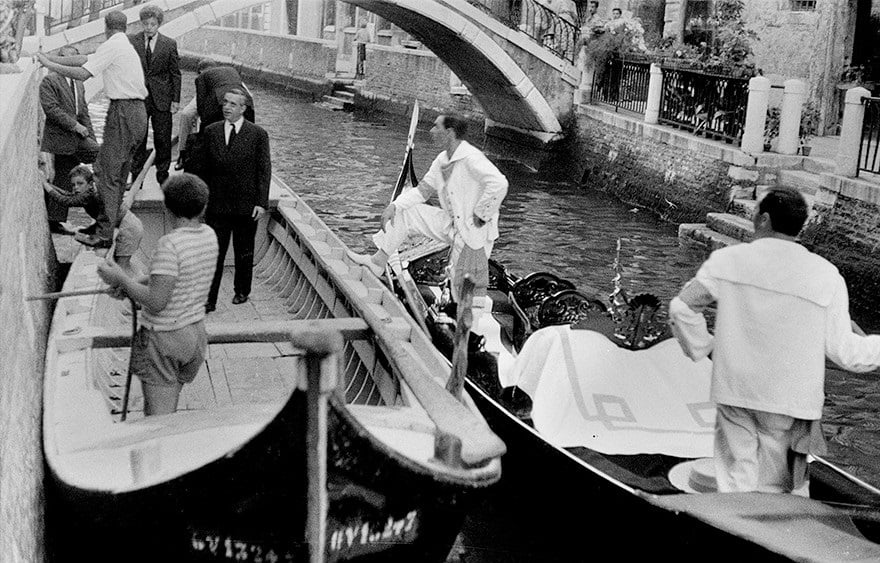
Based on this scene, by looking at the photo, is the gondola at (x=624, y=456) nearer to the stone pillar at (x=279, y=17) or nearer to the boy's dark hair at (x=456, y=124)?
the boy's dark hair at (x=456, y=124)

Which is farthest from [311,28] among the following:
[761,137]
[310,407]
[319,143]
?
[310,407]

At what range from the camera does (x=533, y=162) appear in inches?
517

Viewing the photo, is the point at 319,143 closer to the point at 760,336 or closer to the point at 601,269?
the point at 601,269

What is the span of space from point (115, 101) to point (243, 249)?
1118 millimetres

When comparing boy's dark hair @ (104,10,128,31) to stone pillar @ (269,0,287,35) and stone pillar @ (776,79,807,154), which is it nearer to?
stone pillar @ (776,79,807,154)

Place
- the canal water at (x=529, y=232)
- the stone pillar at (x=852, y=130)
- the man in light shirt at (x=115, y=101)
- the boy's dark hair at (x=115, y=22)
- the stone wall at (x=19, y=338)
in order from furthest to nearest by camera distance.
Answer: the stone pillar at (x=852, y=130) < the boy's dark hair at (x=115, y=22) < the man in light shirt at (x=115, y=101) < the canal water at (x=529, y=232) < the stone wall at (x=19, y=338)

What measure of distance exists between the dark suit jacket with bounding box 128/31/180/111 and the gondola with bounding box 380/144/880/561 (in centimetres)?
189

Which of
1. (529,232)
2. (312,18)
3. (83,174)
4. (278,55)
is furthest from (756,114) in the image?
(312,18)

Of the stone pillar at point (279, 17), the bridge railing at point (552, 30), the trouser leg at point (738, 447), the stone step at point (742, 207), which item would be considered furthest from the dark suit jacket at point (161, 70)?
the stone pillar at point (279, 17)

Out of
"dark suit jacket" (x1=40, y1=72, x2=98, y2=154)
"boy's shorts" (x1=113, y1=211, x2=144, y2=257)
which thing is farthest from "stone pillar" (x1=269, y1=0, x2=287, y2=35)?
"boy's shorts" (x1=113, y1=211, x2=144, y2=257)

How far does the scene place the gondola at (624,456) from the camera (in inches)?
105

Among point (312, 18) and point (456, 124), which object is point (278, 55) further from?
point (456, 124)

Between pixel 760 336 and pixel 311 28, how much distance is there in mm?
23514

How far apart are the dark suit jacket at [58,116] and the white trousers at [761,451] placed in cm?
350
